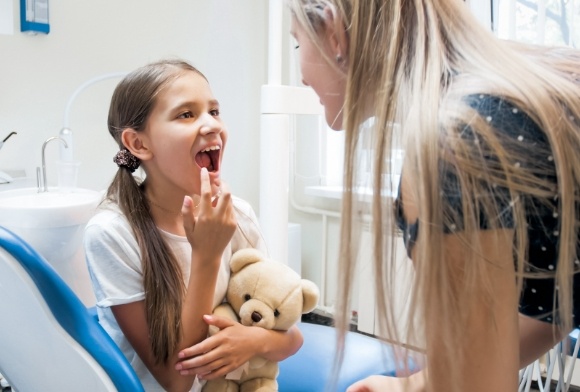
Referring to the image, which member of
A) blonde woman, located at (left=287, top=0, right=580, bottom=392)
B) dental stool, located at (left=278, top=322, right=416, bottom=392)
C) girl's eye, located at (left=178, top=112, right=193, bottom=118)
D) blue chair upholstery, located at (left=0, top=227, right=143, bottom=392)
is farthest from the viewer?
dental stool, located at (left=278, top=322, right=416, bottom=392)

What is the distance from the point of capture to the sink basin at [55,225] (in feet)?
3.87

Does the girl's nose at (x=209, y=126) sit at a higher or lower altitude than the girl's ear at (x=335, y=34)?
lower

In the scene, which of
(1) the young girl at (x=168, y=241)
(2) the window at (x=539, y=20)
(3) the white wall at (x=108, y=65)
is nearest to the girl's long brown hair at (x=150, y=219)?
(1) the young girl at (x=168, y=241)

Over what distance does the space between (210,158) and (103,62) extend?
1160 mm

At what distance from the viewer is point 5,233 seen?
727mm

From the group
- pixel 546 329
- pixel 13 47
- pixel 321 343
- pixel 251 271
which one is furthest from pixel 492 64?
pixel 13 47

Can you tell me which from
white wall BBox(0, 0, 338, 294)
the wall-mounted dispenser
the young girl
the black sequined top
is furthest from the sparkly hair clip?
the wall-mounted dispenser

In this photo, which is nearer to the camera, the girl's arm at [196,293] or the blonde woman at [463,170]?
the blonde woman at [463,170]

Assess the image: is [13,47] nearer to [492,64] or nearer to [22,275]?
[22,275]

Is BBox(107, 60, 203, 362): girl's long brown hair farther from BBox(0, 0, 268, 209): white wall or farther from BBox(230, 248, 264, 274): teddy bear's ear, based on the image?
BBox(0, 0, 268, 209): white wall

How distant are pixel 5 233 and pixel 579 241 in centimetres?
67

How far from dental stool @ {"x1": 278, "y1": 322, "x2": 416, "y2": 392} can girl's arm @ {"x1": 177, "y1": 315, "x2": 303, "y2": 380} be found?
0.22m

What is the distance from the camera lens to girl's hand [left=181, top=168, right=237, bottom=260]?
90cm

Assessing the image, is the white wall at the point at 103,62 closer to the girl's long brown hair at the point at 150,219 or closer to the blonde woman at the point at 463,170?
the girl's long brown hair at the point at 150,219
